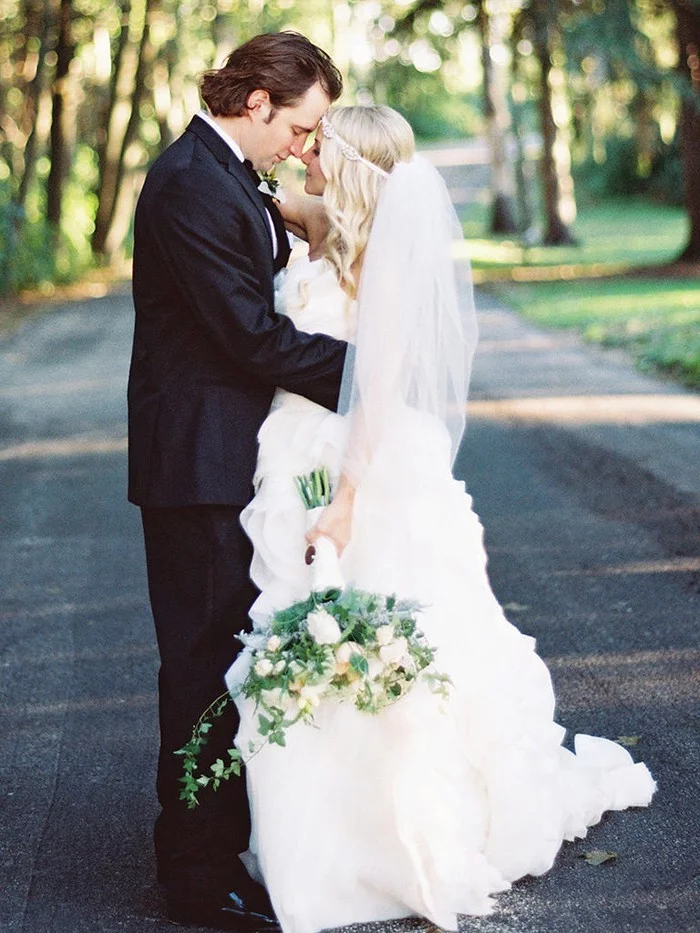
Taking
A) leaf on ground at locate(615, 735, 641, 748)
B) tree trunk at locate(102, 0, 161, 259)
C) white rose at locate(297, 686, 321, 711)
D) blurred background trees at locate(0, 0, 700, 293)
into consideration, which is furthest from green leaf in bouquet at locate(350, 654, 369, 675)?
tree trunk at locate(102, 0, 161, 259)

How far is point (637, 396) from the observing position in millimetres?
13836

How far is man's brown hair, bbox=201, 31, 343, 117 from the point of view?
12.3 ft

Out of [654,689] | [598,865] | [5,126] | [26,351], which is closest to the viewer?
[598,865]

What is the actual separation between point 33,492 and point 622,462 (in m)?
4.50

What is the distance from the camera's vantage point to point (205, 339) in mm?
3912

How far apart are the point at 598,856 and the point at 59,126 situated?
96.5 feet

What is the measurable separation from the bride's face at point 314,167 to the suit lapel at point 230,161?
177 millimetres

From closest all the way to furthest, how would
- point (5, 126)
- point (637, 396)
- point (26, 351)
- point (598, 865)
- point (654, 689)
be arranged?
point (598, 865), point (654, 689), point (637, 396), point (26, 351), point (5, 126)

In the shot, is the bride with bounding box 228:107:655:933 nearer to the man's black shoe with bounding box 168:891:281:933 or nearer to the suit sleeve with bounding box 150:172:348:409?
the man's black shoe with bounding box 168:891:281:933

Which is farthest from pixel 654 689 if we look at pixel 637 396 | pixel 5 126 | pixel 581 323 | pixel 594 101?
pixel 5 126

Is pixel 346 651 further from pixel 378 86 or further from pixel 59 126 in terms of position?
pixel 378 86

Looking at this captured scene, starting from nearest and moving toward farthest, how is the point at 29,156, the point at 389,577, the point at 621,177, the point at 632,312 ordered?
the point at 389,577 < the point at 632,312 < the point at 29,156 < the point at 621,177

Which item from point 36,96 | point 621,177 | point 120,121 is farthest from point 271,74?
point 621,177

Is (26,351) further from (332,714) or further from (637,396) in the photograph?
(332,714)
